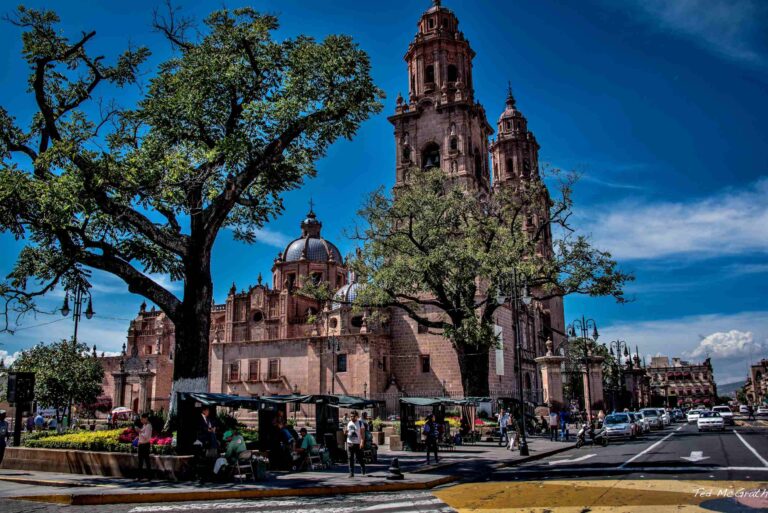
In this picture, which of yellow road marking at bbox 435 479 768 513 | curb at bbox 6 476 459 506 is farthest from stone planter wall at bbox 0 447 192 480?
yellow road marking at bbox 435 479 768 513

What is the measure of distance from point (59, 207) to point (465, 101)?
123ft

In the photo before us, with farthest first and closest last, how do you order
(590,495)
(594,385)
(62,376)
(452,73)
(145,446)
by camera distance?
(452,73) < (594,385) < (62,376) < (145,446) < (590,495)

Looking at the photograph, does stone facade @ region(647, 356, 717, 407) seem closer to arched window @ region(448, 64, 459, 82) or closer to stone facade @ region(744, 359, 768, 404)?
stone facade @ region(744, 359, 768, 404)

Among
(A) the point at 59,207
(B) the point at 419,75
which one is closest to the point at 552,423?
(A) the point at 59,207

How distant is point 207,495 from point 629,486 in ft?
27.5

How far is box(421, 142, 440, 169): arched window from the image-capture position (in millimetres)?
48625

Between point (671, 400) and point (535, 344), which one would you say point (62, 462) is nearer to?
point (535, 344)

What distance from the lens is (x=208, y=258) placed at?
58.2ft

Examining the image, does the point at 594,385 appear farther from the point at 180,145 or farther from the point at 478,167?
the point at 180,145

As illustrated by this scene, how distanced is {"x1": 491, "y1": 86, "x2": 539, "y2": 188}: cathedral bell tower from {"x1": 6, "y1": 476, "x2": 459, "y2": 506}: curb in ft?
186

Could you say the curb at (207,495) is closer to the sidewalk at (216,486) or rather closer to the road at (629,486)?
the sidewalk at (216,486)

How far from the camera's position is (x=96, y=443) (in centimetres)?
1614

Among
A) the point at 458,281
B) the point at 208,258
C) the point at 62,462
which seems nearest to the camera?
the point at 62,462

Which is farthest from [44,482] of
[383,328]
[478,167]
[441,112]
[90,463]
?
[478,167]
